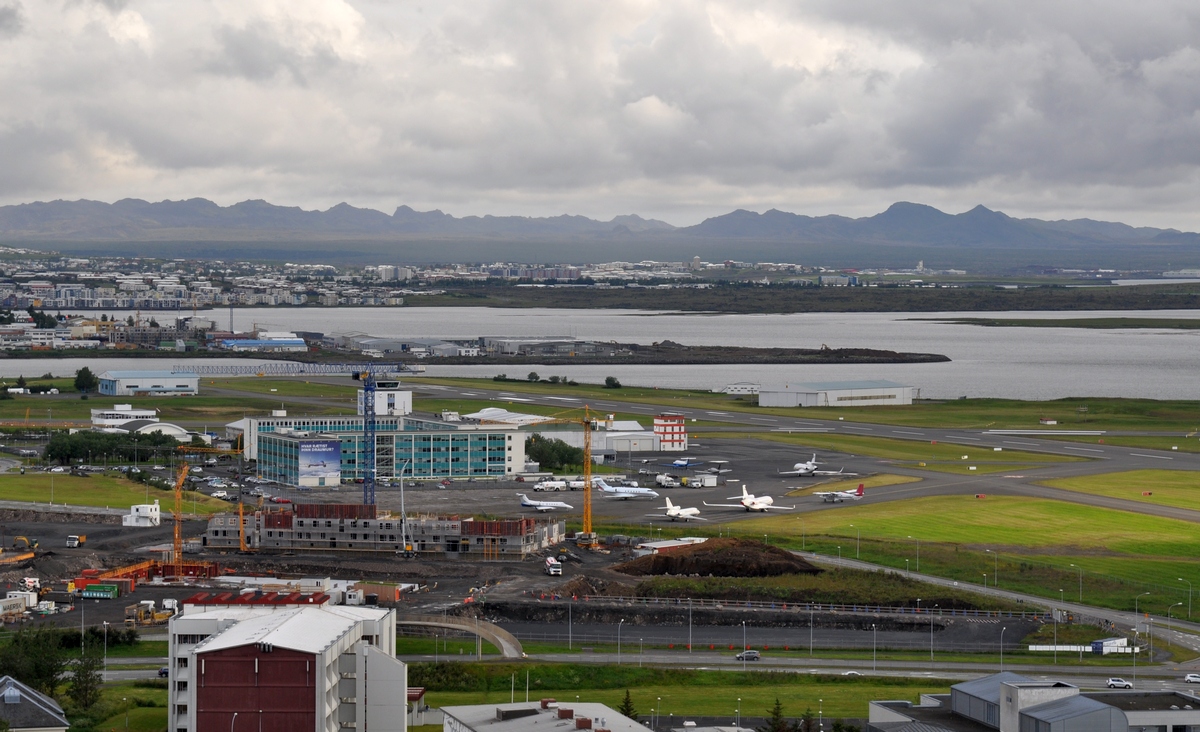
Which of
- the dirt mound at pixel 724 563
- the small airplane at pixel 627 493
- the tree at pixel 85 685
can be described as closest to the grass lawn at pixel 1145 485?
the small airplane at pixel 627 493

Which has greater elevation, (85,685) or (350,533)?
(85,685)

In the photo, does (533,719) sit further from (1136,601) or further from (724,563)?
(1136,601)

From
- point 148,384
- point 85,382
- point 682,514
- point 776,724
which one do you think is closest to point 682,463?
point 682,514

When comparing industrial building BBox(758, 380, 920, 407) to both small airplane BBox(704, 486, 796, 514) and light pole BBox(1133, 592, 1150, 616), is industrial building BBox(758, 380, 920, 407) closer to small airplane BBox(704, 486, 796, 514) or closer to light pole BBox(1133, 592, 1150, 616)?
small airplane BBox(704, 486, 796, 514)

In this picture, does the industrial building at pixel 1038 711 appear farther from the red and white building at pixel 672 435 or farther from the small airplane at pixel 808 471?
the red and white building at pixel 672 435

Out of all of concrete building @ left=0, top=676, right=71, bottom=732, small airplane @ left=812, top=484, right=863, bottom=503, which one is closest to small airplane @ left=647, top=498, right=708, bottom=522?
small airplane @ left=812, top=484, right=863, bottom=503

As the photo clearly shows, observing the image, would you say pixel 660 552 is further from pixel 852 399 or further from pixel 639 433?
pixel 852 399

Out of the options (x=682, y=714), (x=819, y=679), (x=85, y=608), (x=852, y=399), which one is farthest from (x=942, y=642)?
(x=852, y=399)
